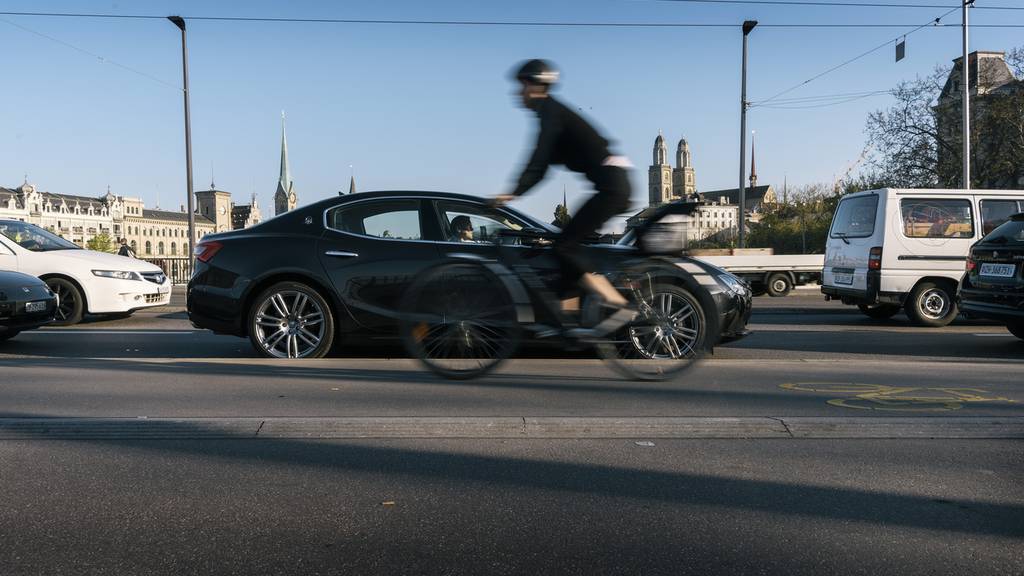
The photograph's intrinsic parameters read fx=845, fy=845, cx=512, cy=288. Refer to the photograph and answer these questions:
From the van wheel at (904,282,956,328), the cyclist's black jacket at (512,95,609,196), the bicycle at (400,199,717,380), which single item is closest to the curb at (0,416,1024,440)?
the bicycle at (400,199,717,380)

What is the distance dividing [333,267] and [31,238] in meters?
6.60

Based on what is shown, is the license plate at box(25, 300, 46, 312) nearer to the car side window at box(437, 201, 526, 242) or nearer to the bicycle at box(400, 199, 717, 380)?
the car side window at box(437, 201, 526, 242)

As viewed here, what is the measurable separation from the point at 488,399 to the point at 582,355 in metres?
2.77

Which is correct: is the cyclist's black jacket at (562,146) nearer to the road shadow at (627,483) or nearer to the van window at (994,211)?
the road shadow at (627,483)

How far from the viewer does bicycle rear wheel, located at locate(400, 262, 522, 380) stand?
5.63 metres

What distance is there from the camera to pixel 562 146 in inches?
200

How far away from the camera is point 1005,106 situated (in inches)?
1677

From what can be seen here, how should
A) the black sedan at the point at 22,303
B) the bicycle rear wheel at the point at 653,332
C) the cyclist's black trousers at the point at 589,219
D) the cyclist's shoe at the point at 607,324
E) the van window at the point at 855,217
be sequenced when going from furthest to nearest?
the van window at the point at 855,217
the black sedan at the point at 22,303
the bicycle rear wheel at the point at 653,332
the cyclist's shoe at the point at 607,324
the cyclist's black trousers at the point at 589,219

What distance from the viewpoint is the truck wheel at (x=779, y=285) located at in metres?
21.7

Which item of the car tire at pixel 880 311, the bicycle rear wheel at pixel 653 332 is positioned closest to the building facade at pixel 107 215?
the car tire at pixel 880 311

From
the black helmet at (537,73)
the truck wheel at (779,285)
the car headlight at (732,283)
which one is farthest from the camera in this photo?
the truck wheel at (779,285)

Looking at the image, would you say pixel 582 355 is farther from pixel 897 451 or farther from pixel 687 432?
pixel 897 451

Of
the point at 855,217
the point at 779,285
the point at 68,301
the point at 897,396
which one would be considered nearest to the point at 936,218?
the point at 855,217

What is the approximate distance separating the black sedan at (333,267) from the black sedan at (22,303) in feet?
7.74
